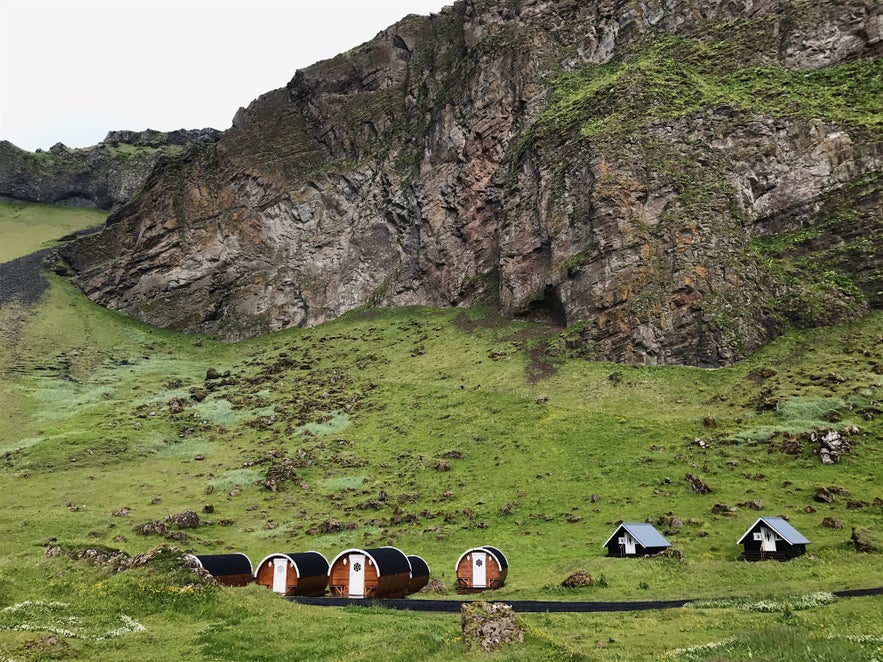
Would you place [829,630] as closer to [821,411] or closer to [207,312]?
[821,411]

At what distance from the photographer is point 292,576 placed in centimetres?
3659

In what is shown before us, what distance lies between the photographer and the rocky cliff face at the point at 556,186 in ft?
264

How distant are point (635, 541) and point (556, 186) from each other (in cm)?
6978

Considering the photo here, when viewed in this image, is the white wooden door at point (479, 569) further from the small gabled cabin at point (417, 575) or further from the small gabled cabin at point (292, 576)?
the small gabled cabin at point (292, 576)

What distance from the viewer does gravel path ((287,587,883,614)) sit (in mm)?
29184

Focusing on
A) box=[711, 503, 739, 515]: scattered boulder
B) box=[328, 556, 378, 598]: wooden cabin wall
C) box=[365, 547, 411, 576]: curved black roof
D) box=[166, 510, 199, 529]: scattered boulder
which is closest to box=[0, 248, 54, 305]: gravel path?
box=[166, 510, 199, 529]: scattered boulder

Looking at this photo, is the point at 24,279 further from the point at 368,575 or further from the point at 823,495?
the point at 823,495

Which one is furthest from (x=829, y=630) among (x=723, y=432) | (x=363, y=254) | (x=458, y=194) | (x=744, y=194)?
(x=363, y=254)

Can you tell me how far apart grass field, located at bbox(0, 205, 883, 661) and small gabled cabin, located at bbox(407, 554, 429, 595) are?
270 cm

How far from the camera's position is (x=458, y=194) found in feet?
407

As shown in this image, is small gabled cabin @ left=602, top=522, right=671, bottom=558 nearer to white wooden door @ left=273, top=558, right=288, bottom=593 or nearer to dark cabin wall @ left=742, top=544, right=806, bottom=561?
dark cabin wall @ left=742, top=544, right=806, bottom=561

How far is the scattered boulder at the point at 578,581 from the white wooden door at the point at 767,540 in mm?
12901

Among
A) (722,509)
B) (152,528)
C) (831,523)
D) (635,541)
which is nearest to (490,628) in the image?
(635,541)

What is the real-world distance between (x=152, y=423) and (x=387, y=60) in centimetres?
10736
